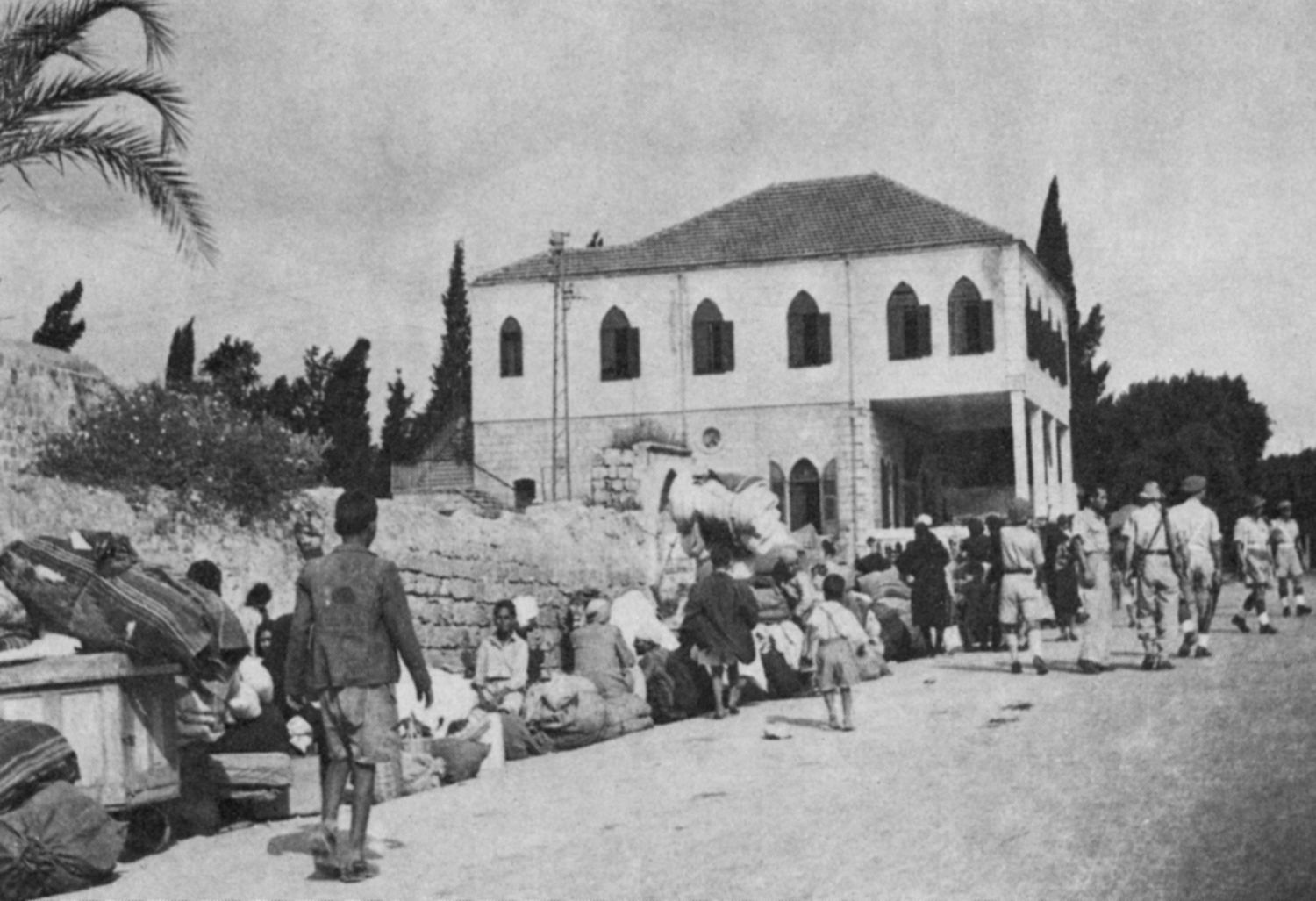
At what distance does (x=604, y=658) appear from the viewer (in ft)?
41.8

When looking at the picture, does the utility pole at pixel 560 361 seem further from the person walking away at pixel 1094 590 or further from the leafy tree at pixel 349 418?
the person walking away at pixel 1094 590

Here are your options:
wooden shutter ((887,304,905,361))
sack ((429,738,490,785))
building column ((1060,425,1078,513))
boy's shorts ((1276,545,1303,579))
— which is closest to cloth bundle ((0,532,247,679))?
sack ((429,738,490,785))

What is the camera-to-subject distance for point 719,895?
19.4ft

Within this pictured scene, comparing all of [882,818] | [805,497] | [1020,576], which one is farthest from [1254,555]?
[805,497]

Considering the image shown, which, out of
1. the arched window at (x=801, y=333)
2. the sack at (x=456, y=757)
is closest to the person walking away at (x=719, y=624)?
the sack at (x=456, y=757)

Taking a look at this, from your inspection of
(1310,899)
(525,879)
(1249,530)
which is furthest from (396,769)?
(1249,530)

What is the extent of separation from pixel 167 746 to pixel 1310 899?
493 centimetres

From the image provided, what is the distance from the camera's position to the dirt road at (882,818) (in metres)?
6.03

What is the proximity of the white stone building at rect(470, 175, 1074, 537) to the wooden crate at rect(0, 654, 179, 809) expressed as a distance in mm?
27338

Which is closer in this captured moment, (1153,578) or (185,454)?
(1153,578)

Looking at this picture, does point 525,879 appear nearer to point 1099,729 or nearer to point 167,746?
point 167,746

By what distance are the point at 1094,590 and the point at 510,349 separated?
2601 centimetres

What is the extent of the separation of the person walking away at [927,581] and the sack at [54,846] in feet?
39.0

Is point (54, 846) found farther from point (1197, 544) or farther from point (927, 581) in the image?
point (927, 581)
